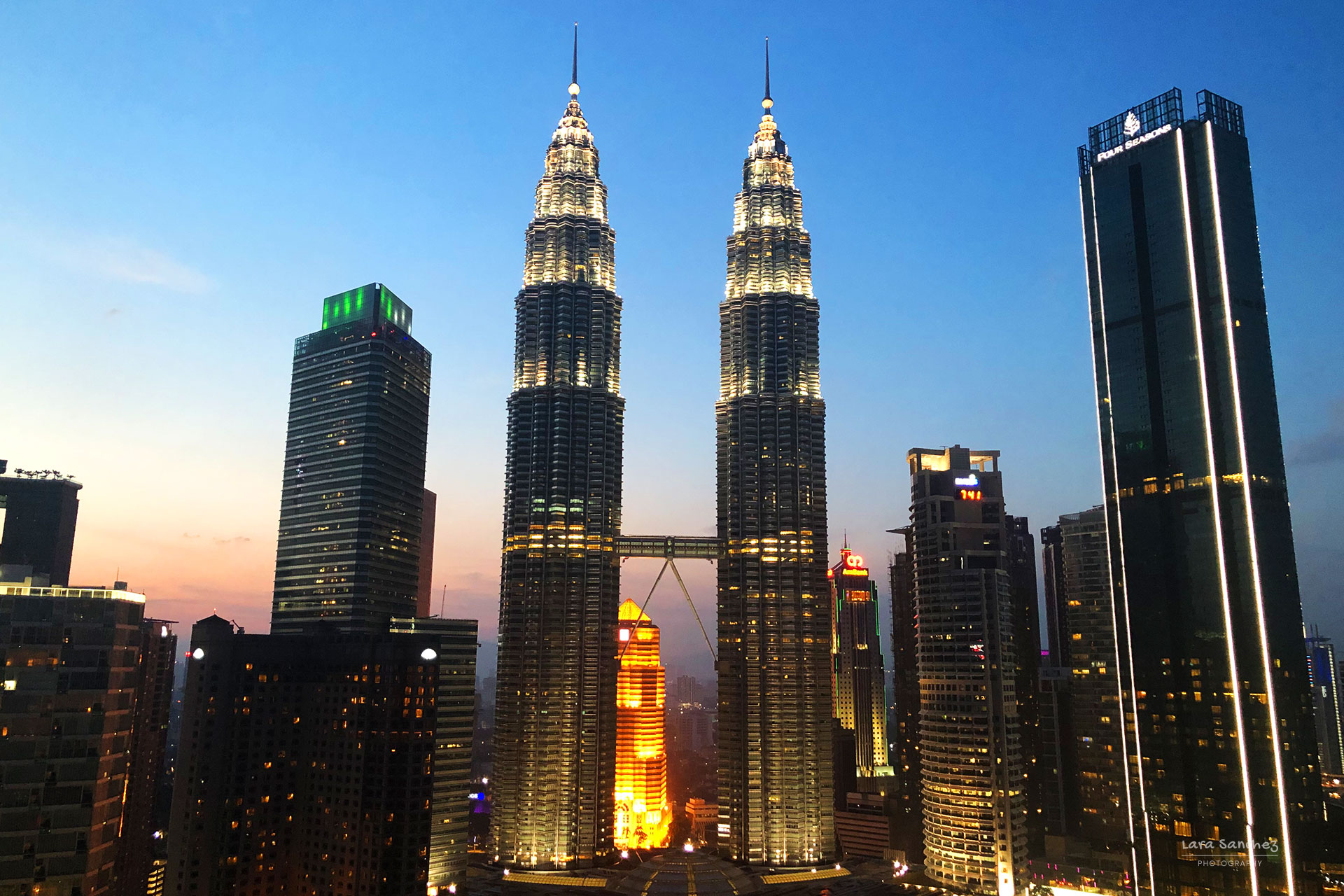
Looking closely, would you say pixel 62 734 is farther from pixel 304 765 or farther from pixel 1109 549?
pixel 1109 549

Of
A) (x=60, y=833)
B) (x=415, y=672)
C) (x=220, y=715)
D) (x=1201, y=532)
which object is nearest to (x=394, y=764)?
(x=415, y=672)

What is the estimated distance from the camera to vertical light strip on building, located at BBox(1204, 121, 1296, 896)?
468 ft

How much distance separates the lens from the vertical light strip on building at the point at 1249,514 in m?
143

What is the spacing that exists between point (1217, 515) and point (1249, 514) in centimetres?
465

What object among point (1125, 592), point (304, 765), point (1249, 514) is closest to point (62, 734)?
point (304, 765)

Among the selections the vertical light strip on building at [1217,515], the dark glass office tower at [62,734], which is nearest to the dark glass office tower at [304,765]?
the dark glass office tower at [62,734]

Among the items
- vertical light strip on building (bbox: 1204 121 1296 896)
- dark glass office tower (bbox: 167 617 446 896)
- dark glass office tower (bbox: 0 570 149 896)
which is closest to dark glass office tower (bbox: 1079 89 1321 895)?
vertical light strip on building (bbox: 1204 121 1296 896)

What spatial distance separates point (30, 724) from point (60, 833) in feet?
30.9

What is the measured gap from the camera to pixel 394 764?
15300cm

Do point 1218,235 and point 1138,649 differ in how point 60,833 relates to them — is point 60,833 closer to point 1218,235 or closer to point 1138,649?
point 1138,649

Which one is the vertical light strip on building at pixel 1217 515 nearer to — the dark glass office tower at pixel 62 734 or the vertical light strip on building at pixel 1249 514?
the vertical light strip on building at pixel 1249 514

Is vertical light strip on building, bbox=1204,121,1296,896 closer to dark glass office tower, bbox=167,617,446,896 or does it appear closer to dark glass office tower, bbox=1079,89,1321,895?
dark glass office tower, bbox=1079,89,1321,895

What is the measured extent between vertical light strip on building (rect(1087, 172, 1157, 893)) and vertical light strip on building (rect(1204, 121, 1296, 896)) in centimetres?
1798

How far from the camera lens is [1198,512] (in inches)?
6196
